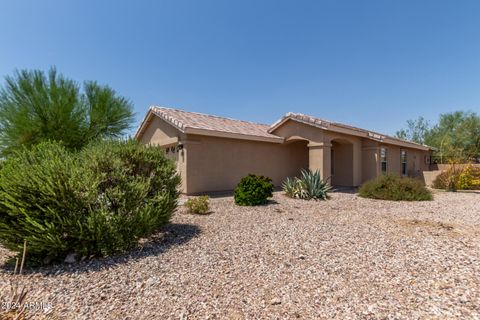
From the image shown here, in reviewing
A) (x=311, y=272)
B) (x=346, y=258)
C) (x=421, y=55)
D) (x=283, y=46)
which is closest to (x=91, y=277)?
(x=311, y=272)

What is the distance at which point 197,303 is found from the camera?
2.78 metres

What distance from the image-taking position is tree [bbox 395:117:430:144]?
3818 cm

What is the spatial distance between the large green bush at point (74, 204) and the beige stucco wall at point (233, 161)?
6415 millimetres

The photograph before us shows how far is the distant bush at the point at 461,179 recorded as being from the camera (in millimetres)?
14566

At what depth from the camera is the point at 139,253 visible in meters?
4.37

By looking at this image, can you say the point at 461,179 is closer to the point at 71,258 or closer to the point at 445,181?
the point at 445,181

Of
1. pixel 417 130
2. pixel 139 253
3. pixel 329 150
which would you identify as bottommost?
pixel 139 253

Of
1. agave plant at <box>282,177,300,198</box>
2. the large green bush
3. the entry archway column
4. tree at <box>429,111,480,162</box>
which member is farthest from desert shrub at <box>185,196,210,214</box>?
tree at <box>429,111,480,162</box>

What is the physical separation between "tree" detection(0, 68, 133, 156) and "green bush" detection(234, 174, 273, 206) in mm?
10930

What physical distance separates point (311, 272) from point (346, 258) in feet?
2.96

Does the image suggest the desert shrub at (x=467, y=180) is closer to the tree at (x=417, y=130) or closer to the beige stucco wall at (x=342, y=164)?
the beige stucco wall at (x=342, y=164)

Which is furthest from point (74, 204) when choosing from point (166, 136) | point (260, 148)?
point (260, 148)

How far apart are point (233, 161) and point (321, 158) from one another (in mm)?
4895

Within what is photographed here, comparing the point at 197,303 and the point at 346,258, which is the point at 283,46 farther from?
the point at 197,303
